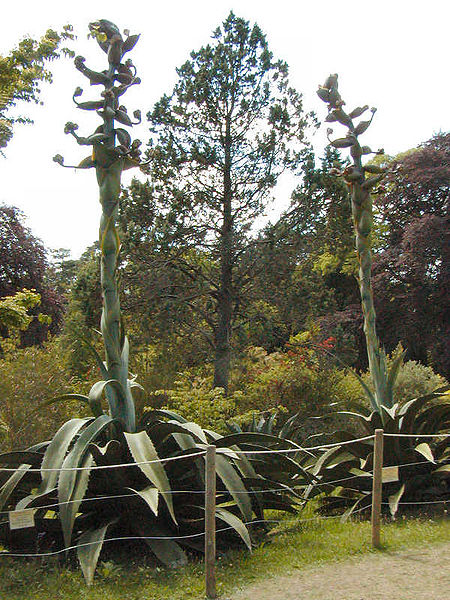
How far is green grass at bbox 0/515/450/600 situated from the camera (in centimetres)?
472

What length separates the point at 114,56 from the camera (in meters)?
6.71

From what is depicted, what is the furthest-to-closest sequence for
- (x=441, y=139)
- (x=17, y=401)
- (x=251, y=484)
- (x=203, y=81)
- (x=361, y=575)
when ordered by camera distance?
(x=441, y=139) < (x=203, y=81) < (x=17, y=401) < (x=251, y=484) < (x=361, y=575)

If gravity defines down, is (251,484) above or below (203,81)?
below

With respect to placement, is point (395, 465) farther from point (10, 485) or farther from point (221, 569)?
point (10, 485)

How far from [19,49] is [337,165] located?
1013 cm

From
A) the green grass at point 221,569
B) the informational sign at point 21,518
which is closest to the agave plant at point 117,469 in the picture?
the green grass at point 221,569

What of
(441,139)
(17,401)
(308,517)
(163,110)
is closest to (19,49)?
(17,401)

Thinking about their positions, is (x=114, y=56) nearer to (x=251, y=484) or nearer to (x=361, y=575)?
(x=251, y=484)

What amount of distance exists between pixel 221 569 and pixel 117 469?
1.23 m

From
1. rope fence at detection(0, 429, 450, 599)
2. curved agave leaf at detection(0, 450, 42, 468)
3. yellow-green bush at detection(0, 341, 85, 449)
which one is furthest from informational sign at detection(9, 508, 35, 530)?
yellow-green bush at detection(0, 341, 85, 449)

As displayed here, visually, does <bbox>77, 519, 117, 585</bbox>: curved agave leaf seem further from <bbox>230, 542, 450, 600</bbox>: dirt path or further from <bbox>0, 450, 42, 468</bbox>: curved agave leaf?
<bbox>230, 542, 450, 600</bbox>: dirt path

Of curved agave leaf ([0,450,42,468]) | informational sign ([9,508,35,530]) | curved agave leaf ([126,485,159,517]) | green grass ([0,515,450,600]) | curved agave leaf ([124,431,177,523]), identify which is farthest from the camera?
curved agave leaf ([0,450,42,468])

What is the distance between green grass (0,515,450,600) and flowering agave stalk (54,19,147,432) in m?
1.43

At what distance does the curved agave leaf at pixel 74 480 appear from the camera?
4.96 metres
